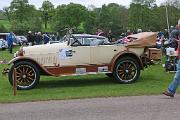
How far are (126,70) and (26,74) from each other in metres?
2.81

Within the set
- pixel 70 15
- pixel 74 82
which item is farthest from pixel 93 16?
pixel 74 82

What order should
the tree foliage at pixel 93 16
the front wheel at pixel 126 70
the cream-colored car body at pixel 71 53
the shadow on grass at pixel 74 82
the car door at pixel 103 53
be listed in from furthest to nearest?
the tree foliage at pixel 93 16 < the shadow on grass at pixel 74 82 < the front wheel at pixel 126 70 < the car door at pixel 103 53 < the cream-colored car body at pixel 71 53

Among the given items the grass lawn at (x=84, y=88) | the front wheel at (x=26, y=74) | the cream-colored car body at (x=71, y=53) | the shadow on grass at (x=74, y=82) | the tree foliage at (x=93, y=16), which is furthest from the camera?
the tree foliage at (x=93, y=16)

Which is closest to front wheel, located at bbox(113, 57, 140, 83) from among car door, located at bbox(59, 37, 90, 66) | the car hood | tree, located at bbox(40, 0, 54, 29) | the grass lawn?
the grass lawn

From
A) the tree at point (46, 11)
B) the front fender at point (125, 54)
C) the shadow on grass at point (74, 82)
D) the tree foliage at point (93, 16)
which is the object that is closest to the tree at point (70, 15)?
the tree foliage at point (93, 16)

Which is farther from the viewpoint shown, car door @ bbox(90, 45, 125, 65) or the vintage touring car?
car door @ bbox(90, 45, 125, 65)

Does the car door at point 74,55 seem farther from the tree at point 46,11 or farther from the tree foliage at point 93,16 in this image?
the tree at point 46,11

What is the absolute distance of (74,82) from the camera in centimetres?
1430

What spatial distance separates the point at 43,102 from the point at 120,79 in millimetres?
3640

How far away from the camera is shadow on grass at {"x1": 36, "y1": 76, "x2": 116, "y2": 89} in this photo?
13.7 m

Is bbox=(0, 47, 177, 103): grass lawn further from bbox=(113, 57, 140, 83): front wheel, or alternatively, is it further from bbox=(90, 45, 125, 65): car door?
bbox=(90, 45, 125, 65): car door

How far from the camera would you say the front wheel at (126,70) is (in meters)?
13.6

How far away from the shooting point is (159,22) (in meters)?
79.4

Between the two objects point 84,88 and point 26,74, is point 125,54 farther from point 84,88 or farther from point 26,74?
point 26,74
